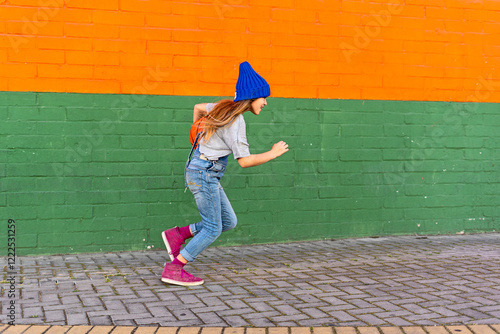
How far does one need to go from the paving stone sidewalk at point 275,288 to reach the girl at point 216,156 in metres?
0.32

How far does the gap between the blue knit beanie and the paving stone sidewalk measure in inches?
67.0

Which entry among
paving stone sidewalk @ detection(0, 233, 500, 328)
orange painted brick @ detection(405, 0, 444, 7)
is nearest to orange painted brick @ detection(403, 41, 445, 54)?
orange painted brick @ detection(405, 0, 444, 7)

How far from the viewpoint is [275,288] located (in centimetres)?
496

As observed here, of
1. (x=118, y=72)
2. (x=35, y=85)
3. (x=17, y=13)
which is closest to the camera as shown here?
(x=17, y=13)

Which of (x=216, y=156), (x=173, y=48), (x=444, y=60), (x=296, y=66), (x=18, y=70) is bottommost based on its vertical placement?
(x=216, y=156)

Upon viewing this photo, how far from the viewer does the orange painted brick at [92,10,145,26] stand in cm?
644

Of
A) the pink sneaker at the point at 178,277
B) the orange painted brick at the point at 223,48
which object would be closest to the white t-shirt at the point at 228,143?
the pink sneaker at the point at 178,277

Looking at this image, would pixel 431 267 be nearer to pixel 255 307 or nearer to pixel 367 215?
pixel 367 215

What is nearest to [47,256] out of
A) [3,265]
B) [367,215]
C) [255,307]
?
[3,265]

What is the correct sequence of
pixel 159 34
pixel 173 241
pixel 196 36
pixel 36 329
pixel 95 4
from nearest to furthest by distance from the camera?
pixel 36 329 → pixel 173 241 → pixel 95 4 → pixel 159 34 → pixel 196 36

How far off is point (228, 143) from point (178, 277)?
4.27 ft

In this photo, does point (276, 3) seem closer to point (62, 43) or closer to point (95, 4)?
point (95, 4)

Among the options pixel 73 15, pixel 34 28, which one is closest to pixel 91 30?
pixel 73 15

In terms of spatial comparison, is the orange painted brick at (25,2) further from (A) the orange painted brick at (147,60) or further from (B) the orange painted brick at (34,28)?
(A) the orange painted brick at (147,60)
